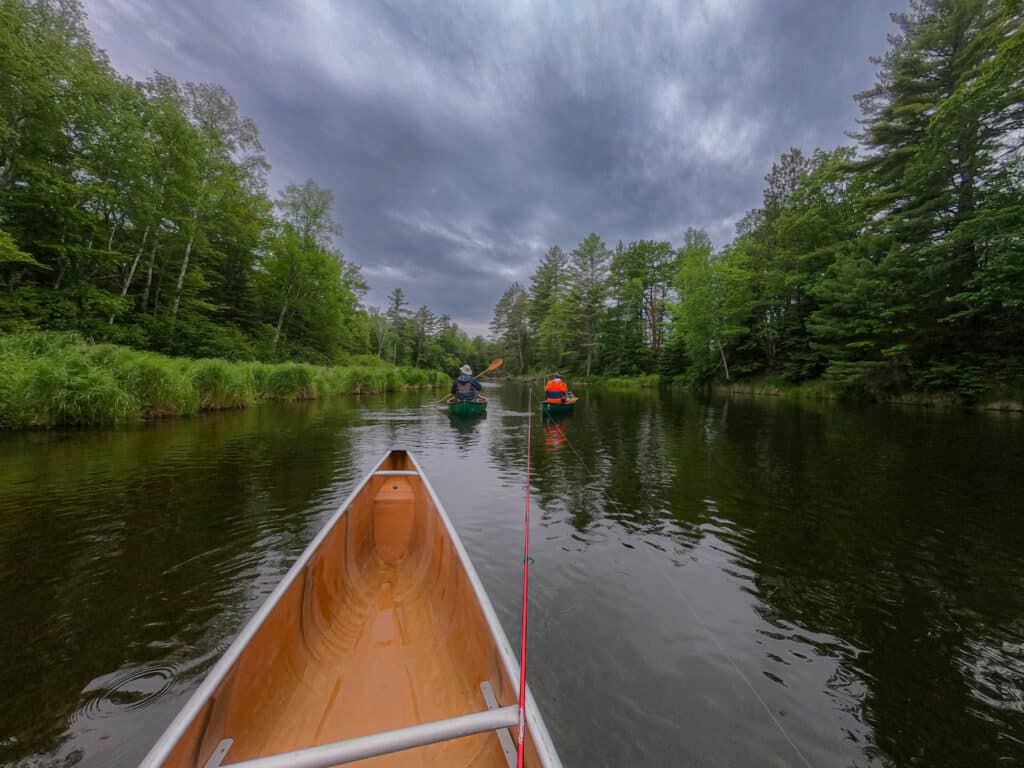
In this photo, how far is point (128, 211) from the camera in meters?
15.0

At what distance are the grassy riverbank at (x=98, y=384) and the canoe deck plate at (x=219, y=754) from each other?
10992 mm

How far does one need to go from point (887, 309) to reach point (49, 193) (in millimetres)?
32998

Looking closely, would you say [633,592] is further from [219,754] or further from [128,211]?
[128,211]

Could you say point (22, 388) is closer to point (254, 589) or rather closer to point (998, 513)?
point (254, 589)

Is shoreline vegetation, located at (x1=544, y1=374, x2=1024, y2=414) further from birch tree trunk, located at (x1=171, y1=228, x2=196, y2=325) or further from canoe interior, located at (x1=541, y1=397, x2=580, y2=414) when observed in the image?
birch tree trunk, located at (x1=171, y1=228, x2=196, y2=325)

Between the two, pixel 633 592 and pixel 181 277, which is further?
A: pixel 181 277

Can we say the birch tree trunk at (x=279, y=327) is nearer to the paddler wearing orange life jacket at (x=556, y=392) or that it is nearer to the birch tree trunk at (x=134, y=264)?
the birch tree trunk at (x=134, y=264)

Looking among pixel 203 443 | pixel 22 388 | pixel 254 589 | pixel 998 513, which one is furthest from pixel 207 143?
pixel 998 513

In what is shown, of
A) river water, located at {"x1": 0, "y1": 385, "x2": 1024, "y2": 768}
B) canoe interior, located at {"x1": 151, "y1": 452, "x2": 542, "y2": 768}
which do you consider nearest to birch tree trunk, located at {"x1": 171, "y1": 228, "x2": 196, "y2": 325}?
river water, located at {"x1": 0, "y1": 385, "x2": 1024, "y2": 768}

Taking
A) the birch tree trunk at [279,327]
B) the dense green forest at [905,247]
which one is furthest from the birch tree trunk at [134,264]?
the dense green forest at [905,247]

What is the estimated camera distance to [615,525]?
4.67 m

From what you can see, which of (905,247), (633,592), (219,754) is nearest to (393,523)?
(633,592)

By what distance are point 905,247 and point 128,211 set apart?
A: 33.0 meters

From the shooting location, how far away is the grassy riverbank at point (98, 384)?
7.89m
